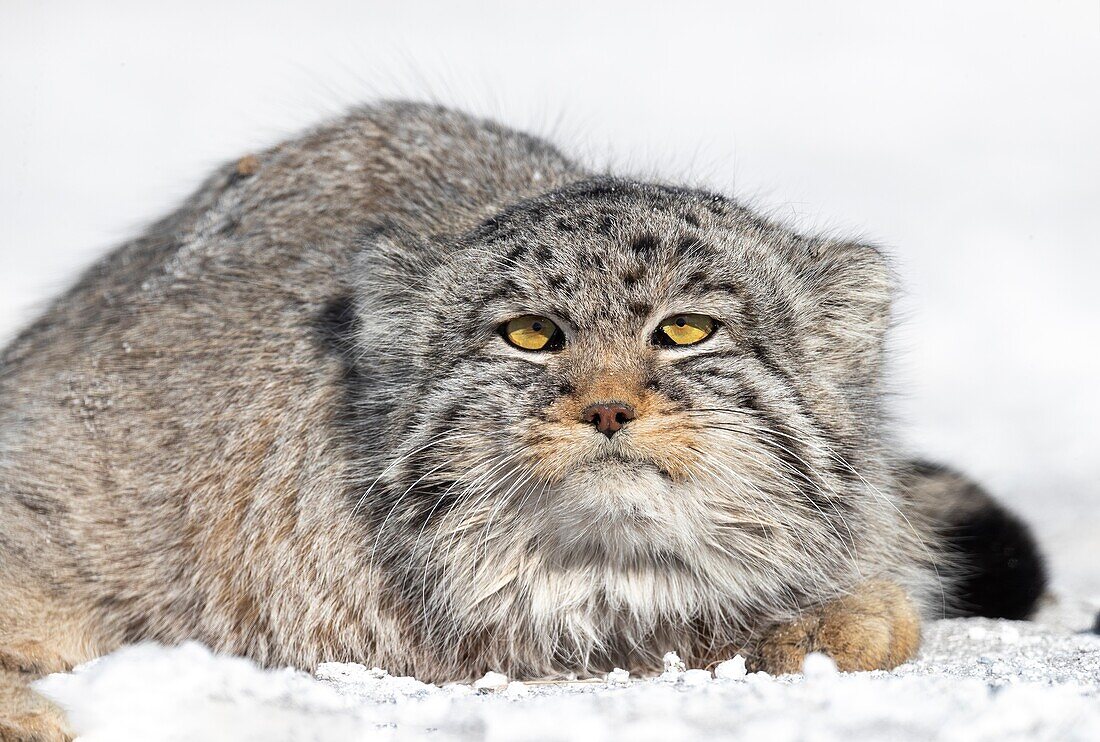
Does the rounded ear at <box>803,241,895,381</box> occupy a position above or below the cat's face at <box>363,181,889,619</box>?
above

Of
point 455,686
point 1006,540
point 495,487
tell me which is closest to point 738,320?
point 495,487

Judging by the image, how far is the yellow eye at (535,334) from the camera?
184 inches

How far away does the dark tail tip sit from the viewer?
6.34 meters

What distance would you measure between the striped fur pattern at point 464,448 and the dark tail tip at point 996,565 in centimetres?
71

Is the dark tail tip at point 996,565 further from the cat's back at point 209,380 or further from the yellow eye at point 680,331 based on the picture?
the cat's back at point 209,380

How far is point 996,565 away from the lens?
21.0 feet

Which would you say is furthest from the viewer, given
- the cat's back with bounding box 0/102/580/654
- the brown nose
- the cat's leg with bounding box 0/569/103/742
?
the cat's back with bounding box 0/102/580/654

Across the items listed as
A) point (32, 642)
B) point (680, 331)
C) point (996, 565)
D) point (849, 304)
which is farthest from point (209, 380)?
point (996, 565)

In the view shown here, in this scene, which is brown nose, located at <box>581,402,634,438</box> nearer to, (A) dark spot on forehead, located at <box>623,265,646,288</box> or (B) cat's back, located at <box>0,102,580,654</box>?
(A) dark spot on forehead, located at <box>623,265,646,288</box>

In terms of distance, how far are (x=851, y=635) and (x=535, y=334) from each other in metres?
1.54

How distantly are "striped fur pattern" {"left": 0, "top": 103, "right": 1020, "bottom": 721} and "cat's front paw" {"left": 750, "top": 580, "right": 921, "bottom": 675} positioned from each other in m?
0.06

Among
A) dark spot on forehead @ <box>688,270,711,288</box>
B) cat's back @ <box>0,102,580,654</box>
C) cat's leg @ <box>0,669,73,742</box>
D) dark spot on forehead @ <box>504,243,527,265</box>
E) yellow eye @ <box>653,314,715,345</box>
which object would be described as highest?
dark spot on forehead @ <box>688,270,711,288</box>

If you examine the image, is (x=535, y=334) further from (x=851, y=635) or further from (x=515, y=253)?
(x=851, y=635)

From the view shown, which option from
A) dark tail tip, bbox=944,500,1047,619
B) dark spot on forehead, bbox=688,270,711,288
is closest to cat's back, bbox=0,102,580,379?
dark spot on forehead, bbox=688,270,711,288
